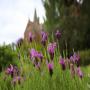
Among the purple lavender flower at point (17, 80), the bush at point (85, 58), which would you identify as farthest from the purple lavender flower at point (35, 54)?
the bush at point (85, 58)

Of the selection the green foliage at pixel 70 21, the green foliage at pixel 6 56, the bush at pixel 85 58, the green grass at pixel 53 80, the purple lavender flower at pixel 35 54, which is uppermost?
the green foliage at pixel 70 21

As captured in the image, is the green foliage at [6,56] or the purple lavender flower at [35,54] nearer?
the purple lavender flower at [35,54]

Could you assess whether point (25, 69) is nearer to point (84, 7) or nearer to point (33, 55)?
point (33, 55)

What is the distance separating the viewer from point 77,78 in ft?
21.3

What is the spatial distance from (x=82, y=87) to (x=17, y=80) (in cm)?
137

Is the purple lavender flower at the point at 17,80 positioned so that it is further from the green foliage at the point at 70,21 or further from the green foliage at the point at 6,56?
the green foliage at the point at 70,21

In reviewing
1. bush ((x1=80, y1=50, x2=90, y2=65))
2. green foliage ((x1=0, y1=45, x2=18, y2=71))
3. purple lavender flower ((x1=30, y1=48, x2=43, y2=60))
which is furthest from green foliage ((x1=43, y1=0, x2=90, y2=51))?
purple lavender flower ((x1=30, y1=48, x2=43, y2=60))

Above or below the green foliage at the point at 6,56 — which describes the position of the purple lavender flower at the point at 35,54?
below

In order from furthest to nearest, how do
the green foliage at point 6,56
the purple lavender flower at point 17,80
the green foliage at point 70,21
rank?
the green foliage at point 70,21 < the green foliage at point 6,56 < the purple lavender flower at point 17,80

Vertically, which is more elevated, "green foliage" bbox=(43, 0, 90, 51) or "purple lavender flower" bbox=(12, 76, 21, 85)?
"green foliage" bbox=(43, 0, 90, 51)

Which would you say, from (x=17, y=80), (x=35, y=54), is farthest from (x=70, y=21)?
(x=35, y=54)

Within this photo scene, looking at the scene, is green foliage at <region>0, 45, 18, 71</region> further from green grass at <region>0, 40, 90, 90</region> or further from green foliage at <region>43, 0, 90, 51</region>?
green foliage at <region>43, 0, 90, 51</region>

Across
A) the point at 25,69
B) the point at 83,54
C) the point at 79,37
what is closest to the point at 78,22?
the point at 79,37

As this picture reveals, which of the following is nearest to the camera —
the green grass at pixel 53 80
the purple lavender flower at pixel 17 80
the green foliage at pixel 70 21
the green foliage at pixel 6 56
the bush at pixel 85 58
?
the green grass at pixel 53 80
